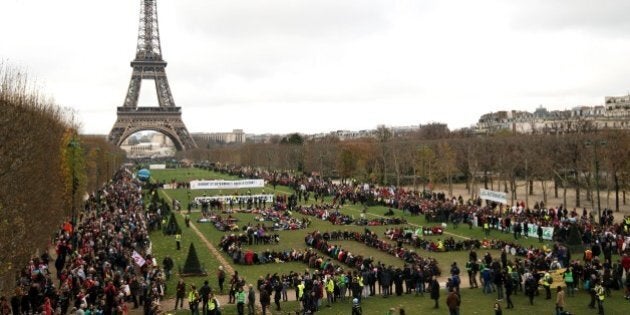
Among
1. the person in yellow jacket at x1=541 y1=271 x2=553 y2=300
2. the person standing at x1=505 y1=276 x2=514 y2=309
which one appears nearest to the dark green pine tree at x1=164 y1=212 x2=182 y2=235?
the person standing at x1=505 y1=276 x2=514 y2=309

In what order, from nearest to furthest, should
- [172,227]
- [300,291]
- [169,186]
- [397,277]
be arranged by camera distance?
[300,291]
[397,277]
[172,227]
[169,186]

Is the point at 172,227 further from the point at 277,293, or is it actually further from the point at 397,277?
the point at 397,277

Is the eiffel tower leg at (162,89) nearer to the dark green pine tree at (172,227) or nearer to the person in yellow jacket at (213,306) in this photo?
the dark green pine tree at (172,227)

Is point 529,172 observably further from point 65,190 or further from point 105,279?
point 105,279

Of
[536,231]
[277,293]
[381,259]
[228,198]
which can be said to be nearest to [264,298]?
[277,293]

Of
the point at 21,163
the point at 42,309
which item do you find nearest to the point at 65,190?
the point at 21,163

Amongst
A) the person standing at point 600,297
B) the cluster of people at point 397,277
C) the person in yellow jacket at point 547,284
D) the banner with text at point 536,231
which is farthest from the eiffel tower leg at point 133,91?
the person standing at point 600,297
